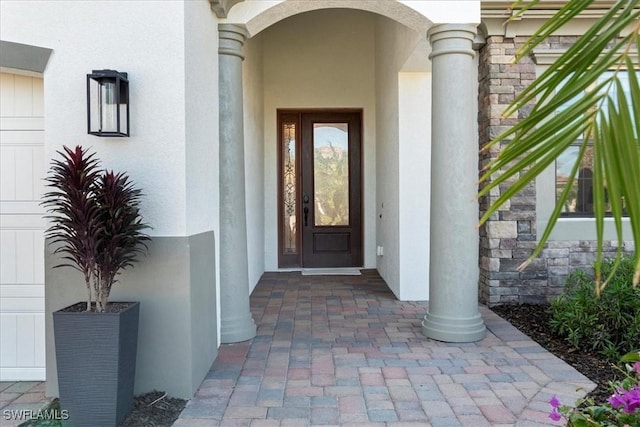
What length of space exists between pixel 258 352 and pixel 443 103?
2433mm

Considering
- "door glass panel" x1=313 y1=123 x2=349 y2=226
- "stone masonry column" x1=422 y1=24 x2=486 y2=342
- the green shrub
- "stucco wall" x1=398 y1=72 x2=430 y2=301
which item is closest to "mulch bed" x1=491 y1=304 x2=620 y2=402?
the green shrub

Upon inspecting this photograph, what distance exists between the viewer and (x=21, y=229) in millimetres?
3020

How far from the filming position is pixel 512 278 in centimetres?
477

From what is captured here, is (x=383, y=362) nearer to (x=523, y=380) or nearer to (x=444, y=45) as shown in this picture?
(x=523, y=380)

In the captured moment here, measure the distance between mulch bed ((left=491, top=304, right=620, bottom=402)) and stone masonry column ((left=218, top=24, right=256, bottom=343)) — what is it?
2412 mm

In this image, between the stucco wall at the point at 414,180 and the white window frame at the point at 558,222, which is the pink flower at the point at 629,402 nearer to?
the white window frame at the point at 558,222

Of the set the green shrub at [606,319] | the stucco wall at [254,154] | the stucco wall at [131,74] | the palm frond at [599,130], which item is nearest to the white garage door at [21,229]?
the stucco wall at [131,74]

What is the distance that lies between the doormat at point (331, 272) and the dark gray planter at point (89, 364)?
4453 millimetres

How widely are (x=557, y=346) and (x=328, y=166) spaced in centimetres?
429

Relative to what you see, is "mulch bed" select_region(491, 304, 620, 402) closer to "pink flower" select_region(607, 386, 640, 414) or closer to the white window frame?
the white window frame

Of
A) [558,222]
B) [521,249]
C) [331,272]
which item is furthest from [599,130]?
[331,272]

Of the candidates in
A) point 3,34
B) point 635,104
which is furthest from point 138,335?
point 635,104

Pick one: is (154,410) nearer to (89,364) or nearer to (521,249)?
(89,364)

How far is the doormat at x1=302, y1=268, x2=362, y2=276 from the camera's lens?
671 centimetres
